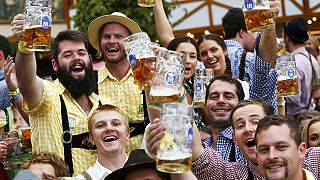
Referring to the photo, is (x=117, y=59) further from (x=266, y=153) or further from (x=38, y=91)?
(x=266, y=153)

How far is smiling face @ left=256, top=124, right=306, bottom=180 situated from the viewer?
3963 millimetres

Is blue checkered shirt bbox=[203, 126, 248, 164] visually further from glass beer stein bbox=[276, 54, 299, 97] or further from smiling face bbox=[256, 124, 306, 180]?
smiling face bbox=[256, 124, 306, 180]

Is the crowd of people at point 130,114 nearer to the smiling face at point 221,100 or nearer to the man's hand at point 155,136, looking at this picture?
the smiling face at point 221,100

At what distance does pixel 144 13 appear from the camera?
12.4 m

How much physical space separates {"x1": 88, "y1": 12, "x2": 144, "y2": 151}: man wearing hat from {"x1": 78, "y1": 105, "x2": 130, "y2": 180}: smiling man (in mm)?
662

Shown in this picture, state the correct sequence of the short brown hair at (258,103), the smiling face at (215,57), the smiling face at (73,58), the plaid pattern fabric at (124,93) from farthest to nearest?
1. the smiling face at (215,57)
2. the plaid pattern fabric at (124,93)
3. the smiling face at (73,58)
4. the short brown hair at (258,103)

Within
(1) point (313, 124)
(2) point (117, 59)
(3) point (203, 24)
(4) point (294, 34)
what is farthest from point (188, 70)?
(3) point (203, 24)

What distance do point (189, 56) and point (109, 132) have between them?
4.41 feet

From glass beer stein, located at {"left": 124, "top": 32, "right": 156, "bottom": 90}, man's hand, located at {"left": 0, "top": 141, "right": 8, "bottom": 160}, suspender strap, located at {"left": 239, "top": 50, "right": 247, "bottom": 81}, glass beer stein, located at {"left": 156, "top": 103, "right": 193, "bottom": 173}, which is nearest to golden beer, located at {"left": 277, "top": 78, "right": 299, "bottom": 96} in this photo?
suspender strap, located at {"left": 239, "top": 50, "right": 247, "bottom": 81}

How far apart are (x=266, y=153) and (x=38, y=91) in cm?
159

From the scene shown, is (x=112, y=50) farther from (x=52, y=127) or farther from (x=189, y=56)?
(x=52, y=127)

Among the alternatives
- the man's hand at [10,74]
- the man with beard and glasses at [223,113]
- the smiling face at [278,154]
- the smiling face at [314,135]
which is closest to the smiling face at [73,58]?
the man's hand at [10,74]

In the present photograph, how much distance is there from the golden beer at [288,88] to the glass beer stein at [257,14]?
1.18m

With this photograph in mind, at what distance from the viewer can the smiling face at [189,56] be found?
18.9 ft
